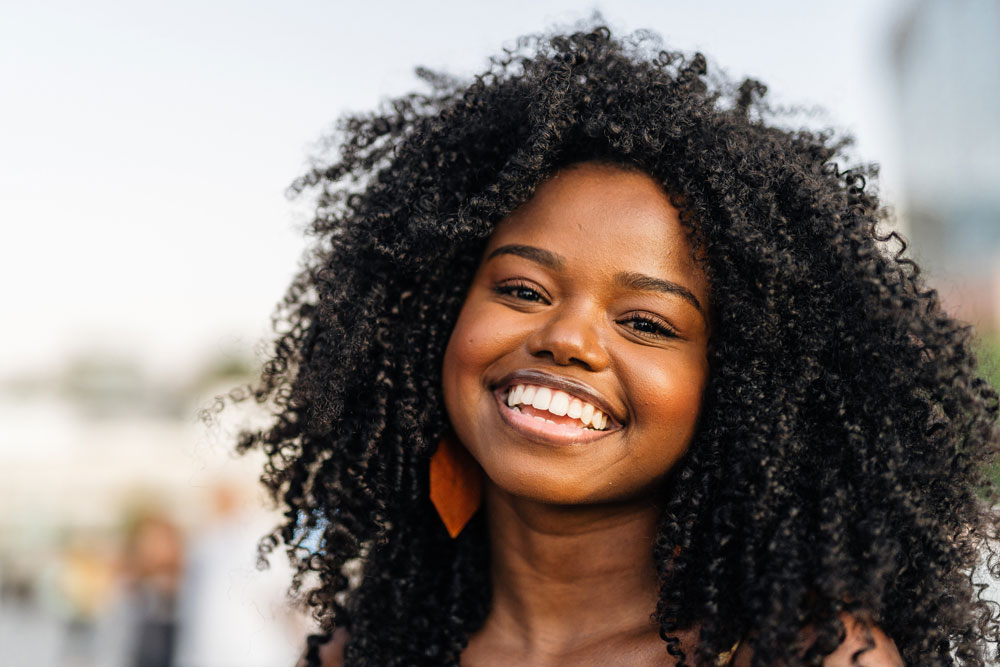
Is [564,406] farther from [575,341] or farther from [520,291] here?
[520,291]

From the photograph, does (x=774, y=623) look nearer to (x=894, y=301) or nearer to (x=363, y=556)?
(x=894, y=301)

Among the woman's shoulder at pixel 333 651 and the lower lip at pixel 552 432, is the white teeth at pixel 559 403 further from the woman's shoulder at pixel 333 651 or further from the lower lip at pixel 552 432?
the woman's shoulder at pixel 333 651

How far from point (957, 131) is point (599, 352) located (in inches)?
771

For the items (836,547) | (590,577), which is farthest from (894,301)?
(590,577)

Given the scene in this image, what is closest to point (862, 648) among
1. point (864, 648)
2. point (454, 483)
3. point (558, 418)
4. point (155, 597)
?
point (864, 648)

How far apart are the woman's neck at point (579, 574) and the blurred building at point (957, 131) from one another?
429 inches

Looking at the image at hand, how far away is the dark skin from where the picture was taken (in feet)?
7.15

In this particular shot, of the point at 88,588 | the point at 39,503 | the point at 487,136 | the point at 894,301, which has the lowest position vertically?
the point at 894,301

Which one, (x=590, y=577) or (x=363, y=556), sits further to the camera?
(x=363, y=556)

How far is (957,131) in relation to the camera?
1945 cm

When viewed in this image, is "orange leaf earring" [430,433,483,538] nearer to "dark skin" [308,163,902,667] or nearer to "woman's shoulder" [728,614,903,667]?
"dark skin" [308,163,902,667]

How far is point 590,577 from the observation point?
2.41 metres

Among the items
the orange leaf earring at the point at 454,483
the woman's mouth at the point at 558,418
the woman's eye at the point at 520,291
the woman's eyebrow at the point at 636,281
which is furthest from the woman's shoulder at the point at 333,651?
the woman's eyebrow at the point at 636,281

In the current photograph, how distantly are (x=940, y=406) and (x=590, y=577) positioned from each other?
86cm
